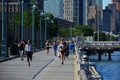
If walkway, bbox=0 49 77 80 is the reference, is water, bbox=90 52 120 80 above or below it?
below

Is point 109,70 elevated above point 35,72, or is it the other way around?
point 35,72

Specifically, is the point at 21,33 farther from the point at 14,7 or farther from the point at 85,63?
the point at 14,7

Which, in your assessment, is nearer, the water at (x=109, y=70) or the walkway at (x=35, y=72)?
the walkway at (x=35, y=72)

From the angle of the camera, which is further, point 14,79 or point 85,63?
point 14,79

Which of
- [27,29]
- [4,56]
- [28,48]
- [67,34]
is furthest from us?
[67,34]

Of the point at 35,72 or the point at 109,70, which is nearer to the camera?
the point at 35,72

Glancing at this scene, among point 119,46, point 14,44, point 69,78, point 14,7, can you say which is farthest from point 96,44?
point 69,78

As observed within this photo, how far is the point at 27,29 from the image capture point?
239 feet

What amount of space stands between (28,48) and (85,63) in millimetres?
15699

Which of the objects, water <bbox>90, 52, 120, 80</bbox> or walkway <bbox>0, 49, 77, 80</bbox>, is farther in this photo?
water <bbox>90, 52, 120, 80</bbox>

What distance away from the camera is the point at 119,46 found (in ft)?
408

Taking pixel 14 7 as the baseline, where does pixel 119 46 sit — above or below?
below

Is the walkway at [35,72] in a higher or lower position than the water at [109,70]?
higher

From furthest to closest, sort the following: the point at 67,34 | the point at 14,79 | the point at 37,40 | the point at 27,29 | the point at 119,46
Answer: the point at 67,34, the point at 119,46, the point at 37,40, the point at 27,29, the point at 14,79
